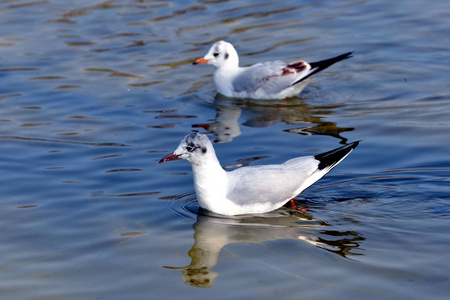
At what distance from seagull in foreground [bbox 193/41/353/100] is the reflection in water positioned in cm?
423

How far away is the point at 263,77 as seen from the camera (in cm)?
1208

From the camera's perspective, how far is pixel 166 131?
1033 cm

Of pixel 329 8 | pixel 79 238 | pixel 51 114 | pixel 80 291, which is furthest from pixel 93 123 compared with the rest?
pixel 329 8

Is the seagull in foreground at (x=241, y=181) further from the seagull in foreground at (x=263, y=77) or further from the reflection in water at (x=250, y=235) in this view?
the seagull in foreground at (x=263, y=77)

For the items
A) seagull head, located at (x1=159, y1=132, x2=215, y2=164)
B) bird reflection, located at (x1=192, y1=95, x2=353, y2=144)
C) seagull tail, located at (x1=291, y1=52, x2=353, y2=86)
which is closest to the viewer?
seagull head, located at (x1=159, y1=132, x2=215, y2=164)

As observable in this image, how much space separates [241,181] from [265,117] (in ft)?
11.1

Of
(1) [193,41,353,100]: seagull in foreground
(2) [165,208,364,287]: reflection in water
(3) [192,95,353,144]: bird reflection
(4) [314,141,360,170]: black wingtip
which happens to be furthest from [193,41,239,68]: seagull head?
(2) [165,208,364,287]: reflection in water

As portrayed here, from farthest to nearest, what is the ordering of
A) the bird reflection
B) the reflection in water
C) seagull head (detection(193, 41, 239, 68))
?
seagull head (detection(193, 41, 239, 68)), the bird reflection, the reflection in water

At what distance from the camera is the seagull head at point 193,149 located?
7816 mm

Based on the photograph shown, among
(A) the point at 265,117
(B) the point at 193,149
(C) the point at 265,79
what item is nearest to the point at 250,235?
(B) the point at 193,149

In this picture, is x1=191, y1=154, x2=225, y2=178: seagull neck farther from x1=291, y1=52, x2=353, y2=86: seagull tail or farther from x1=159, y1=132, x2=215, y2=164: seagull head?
x1=291, y1=52, x2=353, y2=86: seagull tail

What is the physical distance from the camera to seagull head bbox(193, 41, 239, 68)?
12.7 m

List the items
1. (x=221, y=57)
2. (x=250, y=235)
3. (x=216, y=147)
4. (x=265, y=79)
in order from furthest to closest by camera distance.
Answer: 1. (x=221, y=57)
2. (x=265, y=79)
3. (x=216, y=147)
4. (x=250, y=235)

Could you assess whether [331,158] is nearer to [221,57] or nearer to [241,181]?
[241,181]
